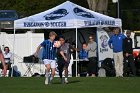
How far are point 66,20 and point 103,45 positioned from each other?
280 centimetres

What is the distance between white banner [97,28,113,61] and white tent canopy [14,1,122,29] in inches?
45.1

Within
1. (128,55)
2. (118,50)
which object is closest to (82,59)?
(128,55)

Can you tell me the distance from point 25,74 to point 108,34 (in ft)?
15.3

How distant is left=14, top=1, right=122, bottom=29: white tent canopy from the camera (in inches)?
1132

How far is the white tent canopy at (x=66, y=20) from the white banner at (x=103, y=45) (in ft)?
3.76

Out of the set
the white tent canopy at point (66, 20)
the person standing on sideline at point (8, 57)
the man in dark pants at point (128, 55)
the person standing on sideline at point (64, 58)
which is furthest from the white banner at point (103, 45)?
the person standing on sideline at point (64, 58)

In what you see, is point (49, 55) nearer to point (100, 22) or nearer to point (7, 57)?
point (100, 22)

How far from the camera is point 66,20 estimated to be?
94.2 ft

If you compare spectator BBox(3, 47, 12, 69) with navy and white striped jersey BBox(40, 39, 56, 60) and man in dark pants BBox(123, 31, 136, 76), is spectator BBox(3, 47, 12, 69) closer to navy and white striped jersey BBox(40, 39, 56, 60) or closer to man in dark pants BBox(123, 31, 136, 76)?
man in dark pants BBox(123, 31, 136, 76)

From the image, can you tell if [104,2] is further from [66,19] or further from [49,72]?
[49,72]

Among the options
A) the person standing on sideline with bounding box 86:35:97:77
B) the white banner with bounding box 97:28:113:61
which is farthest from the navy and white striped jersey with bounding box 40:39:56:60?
the white banner with bounding box 97:28:113:61

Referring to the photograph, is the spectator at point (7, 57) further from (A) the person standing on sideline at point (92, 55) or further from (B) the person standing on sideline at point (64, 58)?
(B) the person standing on sideline at point (64, 58)

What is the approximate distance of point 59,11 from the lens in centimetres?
2978

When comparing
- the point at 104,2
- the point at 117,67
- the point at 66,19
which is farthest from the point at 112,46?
the point at 104,2
